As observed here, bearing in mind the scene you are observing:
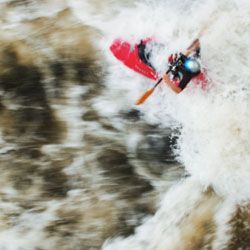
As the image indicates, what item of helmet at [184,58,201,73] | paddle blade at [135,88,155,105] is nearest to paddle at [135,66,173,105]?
paddle blade at [135,88,155,105]

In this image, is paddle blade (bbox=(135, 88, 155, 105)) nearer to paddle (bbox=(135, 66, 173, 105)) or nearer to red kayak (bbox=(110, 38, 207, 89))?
paddle (bbox=(135, 66, 173, 105))

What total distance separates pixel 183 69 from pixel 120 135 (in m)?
0.98

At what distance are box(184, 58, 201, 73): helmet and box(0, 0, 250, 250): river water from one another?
335mm

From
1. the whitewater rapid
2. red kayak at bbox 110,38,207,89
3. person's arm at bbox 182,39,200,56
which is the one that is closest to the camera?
the whitewater rapid

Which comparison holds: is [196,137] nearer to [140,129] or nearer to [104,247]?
[140,129]

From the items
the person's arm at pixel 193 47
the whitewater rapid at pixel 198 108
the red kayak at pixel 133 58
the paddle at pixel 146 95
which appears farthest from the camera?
the red kayak at pixel 133 58

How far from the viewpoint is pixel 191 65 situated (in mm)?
5020

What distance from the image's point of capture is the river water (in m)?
5.04

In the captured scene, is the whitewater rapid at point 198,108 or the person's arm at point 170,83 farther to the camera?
the person's arm at point 170,83

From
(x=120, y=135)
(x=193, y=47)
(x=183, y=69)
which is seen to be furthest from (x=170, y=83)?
(x=120, y=135)

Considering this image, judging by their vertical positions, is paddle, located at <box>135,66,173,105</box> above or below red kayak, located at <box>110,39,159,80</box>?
below

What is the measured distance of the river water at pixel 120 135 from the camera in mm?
5039

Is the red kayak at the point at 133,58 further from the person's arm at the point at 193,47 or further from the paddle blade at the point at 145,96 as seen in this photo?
the person's arm at the point at 193,47

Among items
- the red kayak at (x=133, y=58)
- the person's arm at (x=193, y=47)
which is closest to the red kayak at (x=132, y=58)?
the red kayak at (x=133, y=58)
